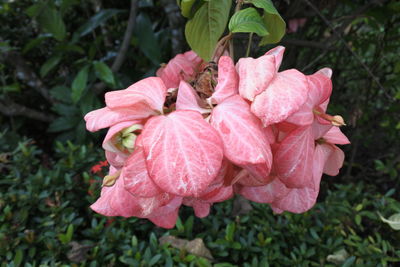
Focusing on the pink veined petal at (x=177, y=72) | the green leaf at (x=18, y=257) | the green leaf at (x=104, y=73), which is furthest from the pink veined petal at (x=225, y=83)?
the green leaf at (x=104, y=73)

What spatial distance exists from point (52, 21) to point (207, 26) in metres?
1.22

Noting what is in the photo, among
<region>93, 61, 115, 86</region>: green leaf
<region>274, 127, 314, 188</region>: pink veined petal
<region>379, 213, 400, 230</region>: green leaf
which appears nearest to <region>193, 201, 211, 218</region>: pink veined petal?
<region>274, 127, 314, 188</region>: pink veined petal

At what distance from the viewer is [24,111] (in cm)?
157

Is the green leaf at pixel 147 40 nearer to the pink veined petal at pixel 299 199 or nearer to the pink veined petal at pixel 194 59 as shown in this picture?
the pink veined petal at pixel 194 59

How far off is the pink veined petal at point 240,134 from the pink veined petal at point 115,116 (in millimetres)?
69

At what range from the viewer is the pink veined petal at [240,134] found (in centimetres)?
28

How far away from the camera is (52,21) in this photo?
1.37 metres

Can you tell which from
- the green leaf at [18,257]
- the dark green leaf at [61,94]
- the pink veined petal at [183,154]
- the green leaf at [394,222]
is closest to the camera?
the pink veined petal at [183,154]

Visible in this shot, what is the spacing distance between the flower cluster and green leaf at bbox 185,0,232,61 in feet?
0.12

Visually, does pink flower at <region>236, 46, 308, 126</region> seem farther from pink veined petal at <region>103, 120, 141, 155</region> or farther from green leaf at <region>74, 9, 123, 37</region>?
green leaf at <region>74, 9, 123, 37</region>

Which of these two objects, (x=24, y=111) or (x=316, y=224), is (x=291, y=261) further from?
(x=24, y=111)

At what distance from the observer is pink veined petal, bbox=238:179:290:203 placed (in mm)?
391

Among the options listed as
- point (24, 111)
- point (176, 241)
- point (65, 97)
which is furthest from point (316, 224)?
point (24, 111)

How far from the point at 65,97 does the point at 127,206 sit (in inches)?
51.3
